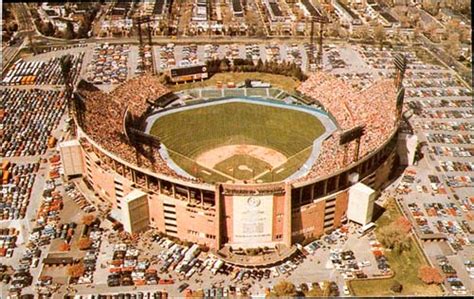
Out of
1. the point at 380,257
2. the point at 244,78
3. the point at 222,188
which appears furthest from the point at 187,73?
the point at 380,257

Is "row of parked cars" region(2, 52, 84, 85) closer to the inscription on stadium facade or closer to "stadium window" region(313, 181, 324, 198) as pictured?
the inscription on stadium facade

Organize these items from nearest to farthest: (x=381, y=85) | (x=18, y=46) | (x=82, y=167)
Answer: (x=82, y=167)
(x=381, y=85)
(x=18, y=46)

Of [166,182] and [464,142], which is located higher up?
[166,182]

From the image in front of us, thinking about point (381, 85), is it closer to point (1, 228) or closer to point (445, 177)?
point (445, 177)

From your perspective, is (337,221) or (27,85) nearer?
(337,221)

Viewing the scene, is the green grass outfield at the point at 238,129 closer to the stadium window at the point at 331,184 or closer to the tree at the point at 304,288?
the stadium window at the point at 331,184

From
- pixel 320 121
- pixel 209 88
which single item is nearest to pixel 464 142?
pixel 320 121
